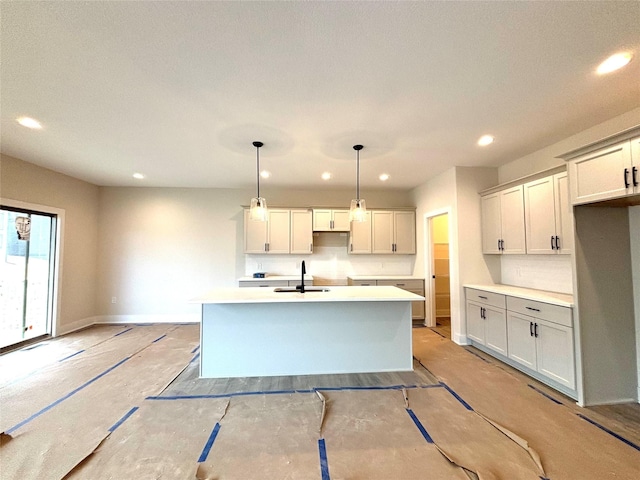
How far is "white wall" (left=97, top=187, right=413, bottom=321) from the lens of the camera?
210 inches

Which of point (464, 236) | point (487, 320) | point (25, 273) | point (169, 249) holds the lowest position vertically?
point (487, 320)

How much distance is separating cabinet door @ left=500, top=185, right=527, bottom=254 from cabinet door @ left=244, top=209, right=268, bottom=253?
3921 millimetres

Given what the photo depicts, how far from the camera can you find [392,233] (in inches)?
218

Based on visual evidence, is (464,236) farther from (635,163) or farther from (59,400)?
(59,400)

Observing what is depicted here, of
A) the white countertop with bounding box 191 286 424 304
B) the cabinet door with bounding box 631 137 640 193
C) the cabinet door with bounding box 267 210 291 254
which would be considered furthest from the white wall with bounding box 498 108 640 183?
the cabinet door with bounding box 267 210 291 254

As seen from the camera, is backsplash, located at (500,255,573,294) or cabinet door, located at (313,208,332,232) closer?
backsplash, located at (500,255,573,294)

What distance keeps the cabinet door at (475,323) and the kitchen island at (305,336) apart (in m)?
1.26

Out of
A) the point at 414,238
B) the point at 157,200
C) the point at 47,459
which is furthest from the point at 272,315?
the point at 157,200

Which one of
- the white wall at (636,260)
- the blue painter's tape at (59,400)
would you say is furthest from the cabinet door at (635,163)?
the blue painter's tape at (59,400)

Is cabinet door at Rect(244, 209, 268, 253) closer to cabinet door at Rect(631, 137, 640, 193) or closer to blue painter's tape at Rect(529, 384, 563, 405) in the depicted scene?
blue painter's tape at Rect(529, 384, 563, 405)

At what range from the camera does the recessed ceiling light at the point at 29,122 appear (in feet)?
8.73

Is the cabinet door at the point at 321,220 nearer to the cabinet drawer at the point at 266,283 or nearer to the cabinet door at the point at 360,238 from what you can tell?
the cabinet door at the point at 360,238

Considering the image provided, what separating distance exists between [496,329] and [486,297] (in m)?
0.41

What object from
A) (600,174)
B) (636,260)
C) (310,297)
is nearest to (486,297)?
(636,260)
